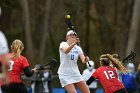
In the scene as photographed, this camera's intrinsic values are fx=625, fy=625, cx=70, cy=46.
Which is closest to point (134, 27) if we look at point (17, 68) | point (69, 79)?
point (69, 79)

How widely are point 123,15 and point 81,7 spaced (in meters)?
3.80

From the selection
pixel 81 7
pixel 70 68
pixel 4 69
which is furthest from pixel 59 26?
pixel 4 69

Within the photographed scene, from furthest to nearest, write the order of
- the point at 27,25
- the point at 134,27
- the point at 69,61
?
the point at 134,27, the point at 27,25, the point at 69,61

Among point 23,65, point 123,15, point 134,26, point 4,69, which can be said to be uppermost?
point 123,15

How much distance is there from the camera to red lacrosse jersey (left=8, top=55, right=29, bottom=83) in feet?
41.0

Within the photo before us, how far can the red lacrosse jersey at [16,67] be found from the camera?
492 inches

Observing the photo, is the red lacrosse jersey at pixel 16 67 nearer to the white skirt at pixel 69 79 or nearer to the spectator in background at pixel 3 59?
the white skirt at pixel 69 79

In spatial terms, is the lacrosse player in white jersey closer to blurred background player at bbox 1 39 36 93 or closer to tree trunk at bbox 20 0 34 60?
blurred background player at bbox 1 39 36 93

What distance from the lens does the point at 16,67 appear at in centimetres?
1254

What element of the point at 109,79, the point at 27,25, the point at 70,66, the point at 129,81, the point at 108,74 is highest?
the point at 27,25

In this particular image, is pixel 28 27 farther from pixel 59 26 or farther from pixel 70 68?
pixel 70 68

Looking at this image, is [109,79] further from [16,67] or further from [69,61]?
[16,67]

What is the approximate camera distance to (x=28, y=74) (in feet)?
40.8

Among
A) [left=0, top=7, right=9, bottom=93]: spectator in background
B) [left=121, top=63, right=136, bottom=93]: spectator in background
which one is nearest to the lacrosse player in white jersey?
[left=0, top=7, right=9, bottom=93]: spectator in background
